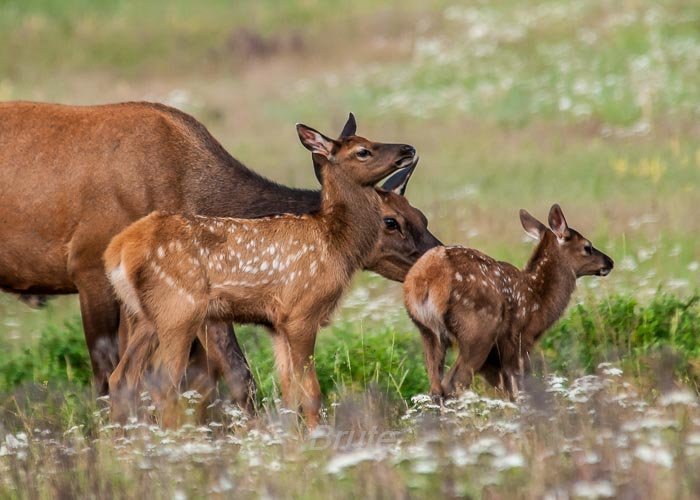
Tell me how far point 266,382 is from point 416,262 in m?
1.19

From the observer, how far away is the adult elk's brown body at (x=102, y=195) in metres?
9.57

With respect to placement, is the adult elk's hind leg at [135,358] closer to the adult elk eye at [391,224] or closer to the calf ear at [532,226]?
the adult elk eye at [391,224]

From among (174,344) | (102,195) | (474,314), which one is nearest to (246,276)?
(174,344)

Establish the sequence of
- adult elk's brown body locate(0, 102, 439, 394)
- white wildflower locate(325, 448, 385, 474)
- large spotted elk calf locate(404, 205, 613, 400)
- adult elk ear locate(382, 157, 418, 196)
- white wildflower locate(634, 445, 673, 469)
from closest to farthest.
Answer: white wildflower locate(634, 445, 673, 469), white wildflower locate(325, 448, 385, 474), large spotted elk calf locate(404, 205, 613, 400), adult elk's brown body locate(0, 102, 439, 394), adult elk ear locate(382, 157, 418, 196)

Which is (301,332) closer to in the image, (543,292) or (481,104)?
(543,292)

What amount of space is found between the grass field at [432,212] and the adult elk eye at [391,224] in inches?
25.3

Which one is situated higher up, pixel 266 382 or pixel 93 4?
pixel 93 4

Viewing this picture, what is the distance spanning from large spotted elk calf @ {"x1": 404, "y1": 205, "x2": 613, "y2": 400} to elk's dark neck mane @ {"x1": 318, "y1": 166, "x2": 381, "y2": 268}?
352mm

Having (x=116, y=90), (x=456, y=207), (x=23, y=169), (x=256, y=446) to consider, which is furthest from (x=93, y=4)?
(x=256, y=446)

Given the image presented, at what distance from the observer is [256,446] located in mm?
6734

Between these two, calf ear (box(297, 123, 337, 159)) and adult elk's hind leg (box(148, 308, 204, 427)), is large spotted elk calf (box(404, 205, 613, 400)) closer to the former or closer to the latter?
calf ear (box(297, 123, 337, 159))

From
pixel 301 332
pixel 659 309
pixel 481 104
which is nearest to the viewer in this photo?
pixel 301 332

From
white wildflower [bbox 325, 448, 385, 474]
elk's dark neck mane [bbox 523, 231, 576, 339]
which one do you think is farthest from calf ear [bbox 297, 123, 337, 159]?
white wildflower [bbox 325, 448, 385, 474]

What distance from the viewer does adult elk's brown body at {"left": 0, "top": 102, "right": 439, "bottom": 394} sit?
377 inches
